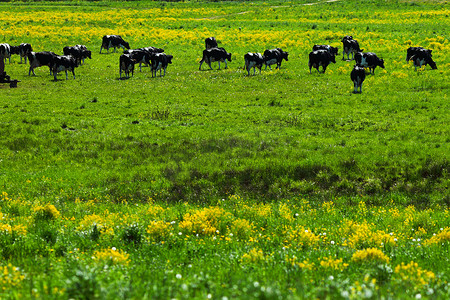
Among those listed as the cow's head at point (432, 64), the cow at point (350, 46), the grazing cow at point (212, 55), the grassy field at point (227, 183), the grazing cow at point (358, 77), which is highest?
the cow at point (350, 46)

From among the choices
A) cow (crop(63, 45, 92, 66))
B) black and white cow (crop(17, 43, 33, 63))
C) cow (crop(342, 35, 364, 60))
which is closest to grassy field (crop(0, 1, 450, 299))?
cow (crop(342, 35, 364, 60))

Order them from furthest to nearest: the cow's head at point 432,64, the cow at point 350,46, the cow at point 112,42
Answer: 1. the cow at point 112,42
2. the cow at point 350,46
3. the cow's head at point 432,64

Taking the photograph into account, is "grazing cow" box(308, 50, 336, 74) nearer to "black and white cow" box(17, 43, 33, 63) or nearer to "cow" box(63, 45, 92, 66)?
"cow" box(63, 45, 92, 66)

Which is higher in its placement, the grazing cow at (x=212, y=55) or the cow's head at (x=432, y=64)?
the grazing cow at (x=212, y=55)

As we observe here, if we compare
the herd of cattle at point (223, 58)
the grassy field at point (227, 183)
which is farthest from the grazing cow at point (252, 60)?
the grassy field at point (227, 183)

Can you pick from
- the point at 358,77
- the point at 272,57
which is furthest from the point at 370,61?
the point at 272,57

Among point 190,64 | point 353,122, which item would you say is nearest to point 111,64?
point 190,64

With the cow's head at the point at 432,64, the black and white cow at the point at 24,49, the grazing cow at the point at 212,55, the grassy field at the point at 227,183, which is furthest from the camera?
the black and white cow at the point at 24,49

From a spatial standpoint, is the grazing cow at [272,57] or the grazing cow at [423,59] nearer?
the grazing cow at [423,59]

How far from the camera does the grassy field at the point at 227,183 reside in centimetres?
549

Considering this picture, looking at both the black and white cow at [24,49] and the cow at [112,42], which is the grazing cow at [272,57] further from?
the black and white cow at [24,49]

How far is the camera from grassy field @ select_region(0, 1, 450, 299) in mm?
5492

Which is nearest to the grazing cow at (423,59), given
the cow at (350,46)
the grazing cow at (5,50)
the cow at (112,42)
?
the cow at (350,46)

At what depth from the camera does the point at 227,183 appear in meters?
13.5
